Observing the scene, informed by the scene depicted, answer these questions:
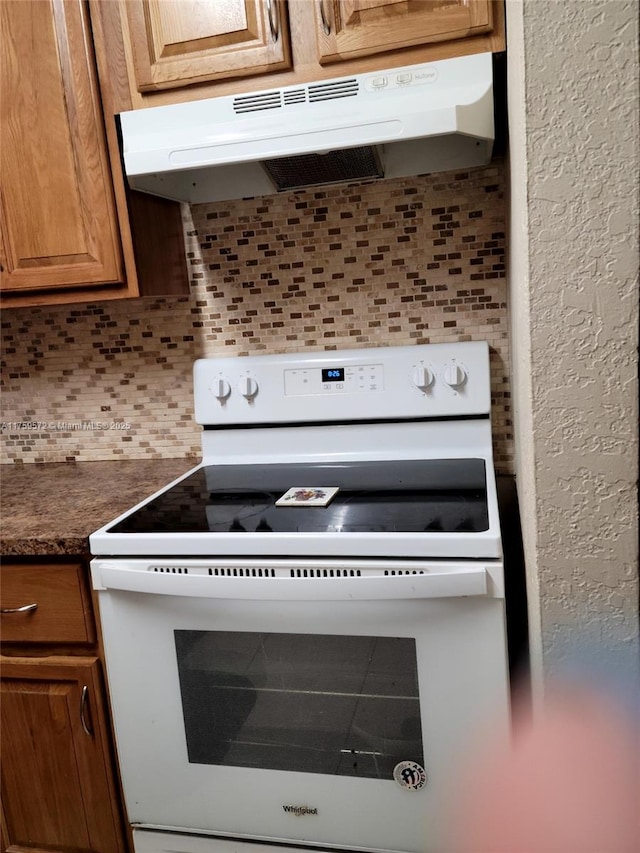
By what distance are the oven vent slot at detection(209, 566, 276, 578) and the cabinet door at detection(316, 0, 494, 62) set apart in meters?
1.00

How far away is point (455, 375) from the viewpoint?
1575 millimetres

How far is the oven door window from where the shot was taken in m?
1.17

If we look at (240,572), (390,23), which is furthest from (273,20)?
(240,572)

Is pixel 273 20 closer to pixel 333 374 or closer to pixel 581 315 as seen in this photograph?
pixel 333 374

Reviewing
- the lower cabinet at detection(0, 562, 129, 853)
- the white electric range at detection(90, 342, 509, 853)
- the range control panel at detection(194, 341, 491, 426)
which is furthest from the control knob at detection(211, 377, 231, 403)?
the lower cabinet at detection(0, 562, 129, 853)

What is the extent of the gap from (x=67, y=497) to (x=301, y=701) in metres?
0.76

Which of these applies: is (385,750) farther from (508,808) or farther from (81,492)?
(81,492)

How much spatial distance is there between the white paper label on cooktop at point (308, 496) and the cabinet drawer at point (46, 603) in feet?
1.40

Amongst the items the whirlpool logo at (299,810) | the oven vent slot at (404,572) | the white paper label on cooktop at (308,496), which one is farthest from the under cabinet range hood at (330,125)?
the whirlpool logo at (299,810)

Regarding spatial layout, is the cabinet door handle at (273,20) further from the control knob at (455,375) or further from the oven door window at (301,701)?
the oven door window at (301,701)

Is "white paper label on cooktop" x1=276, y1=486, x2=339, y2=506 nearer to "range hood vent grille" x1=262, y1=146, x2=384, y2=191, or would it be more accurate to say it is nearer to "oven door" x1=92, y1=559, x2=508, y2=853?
"oven door" x1=92, y1=559, x2=508, y2=853

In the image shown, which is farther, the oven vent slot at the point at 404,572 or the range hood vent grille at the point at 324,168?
the range hood vent grille at the point at 324,168

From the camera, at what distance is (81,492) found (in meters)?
1.64

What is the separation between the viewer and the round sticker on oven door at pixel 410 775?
117cm
